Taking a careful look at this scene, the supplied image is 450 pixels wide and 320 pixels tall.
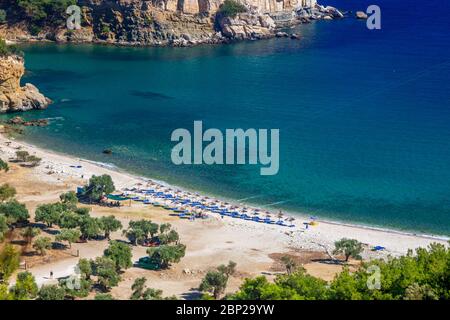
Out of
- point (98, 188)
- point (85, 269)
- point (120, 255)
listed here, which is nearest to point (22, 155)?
point (98, 188)

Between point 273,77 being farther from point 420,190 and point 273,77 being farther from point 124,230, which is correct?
point 124,230

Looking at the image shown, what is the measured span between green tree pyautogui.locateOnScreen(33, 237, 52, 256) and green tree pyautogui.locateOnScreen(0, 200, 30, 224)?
5094 mm

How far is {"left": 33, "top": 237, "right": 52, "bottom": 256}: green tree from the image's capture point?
57875 millimetres

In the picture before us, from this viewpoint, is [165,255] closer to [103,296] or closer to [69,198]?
[103,296]

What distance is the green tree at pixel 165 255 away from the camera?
57344mm

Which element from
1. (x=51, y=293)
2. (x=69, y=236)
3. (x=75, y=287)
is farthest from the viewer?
(x=69, y=236)

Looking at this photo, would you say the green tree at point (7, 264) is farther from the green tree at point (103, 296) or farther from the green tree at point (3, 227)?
the green tree at point (3, 227)

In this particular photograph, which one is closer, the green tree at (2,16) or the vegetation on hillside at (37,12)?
the green tree at (2,16)

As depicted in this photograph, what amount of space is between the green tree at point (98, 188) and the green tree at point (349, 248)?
2153 cm

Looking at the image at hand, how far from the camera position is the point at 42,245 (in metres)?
57.9

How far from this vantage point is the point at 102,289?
5297cm

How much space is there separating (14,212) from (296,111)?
47814mm

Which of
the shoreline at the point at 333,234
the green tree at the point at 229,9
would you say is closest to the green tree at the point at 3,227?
the shoreline at the point at 333,234

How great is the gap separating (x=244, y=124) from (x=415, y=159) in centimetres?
2129
